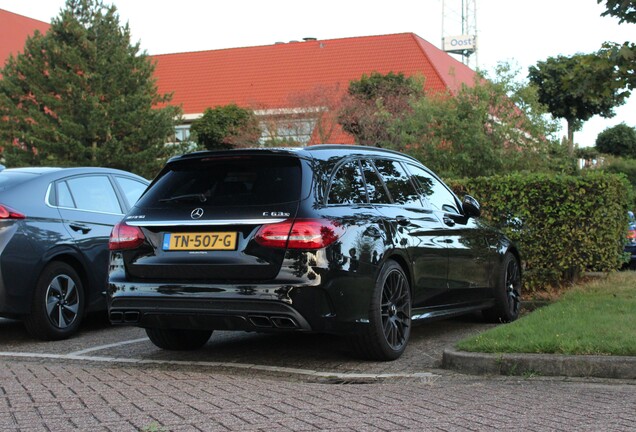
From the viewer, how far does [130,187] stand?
30.8ft

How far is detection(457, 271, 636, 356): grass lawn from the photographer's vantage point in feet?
19.9

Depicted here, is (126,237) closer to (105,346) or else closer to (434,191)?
(105,346)

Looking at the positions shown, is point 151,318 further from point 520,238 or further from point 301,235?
point 520,238

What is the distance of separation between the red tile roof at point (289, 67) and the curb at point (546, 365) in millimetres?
39714

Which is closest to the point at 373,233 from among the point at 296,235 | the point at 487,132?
the point at 296,235

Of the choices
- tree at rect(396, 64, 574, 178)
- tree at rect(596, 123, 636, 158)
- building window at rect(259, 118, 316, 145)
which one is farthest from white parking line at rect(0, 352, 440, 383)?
tree at rect(596, 123, 636, 158)

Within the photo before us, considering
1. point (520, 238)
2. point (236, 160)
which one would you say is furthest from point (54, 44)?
point (236, 160)

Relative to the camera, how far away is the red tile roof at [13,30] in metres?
49.1

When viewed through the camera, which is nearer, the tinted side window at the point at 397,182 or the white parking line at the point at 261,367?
the white parking line at the point at 261,367

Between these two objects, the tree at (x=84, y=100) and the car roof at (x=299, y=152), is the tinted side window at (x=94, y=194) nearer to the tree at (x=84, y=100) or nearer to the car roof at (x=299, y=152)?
the car roof at (x=299, y=152)

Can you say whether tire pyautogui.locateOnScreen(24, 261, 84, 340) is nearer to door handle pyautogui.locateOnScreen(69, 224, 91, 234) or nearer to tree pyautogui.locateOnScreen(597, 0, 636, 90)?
door handle pyautogui.locateOnScreen(69, 224, 91, 234)

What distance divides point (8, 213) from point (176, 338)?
1.85 m

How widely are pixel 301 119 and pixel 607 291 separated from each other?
90.2ft

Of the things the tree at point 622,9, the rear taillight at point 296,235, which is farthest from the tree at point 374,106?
the rear taillight at point 296,235
